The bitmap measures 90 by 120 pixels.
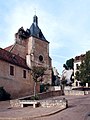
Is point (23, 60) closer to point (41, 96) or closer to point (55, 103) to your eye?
point (41, 96)

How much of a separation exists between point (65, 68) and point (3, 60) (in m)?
56.6

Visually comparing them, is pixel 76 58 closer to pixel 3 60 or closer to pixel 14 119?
pixel 3 60

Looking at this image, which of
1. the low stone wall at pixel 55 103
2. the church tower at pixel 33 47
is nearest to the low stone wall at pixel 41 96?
the low stone wall at pixel 55 103

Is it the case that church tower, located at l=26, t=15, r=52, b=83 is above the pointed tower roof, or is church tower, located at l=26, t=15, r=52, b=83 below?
below

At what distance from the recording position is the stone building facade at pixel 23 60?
3812 cm

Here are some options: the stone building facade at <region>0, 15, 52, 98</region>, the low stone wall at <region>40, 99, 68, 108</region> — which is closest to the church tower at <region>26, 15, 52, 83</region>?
the stone building facade at <region>0, 15, 52, 98</region>

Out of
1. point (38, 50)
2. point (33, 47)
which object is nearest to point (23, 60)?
point (33, 47)

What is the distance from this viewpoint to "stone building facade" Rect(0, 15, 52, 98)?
3812 centimetres

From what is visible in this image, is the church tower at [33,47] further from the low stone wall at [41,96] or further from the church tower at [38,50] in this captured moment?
the low stone wall at [41,96]

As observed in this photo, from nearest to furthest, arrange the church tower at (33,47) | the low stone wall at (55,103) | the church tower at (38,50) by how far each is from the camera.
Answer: the low stone wall at (55,103)
the church tower at (33,47)
the church tower at (38,50)

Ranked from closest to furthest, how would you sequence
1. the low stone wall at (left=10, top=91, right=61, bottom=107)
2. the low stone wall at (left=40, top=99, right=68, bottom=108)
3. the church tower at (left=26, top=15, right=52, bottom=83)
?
1. the low stone wall at (left=40, top=99, right=68, bottom=108)
2. the low stone wall at (left=10, top=91, right=61, bottom=107)
3. the church tower at (left=26, top=15, right=52, bottom=83)

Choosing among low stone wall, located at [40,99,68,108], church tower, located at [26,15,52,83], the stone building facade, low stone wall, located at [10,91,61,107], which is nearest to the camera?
low stone wall, located at [40,99,68,108]

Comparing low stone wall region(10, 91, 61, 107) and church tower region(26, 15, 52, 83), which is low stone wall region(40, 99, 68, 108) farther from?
church tower region(26, 15, 52, 83)

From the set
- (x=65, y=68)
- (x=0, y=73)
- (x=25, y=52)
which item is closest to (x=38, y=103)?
(x=0, y=73)
